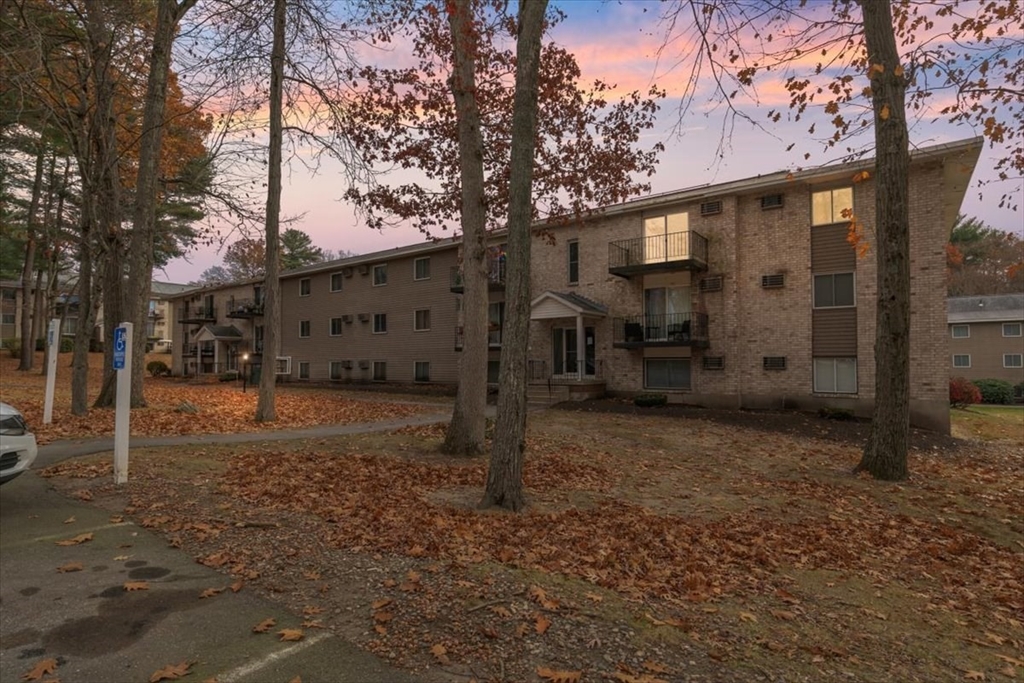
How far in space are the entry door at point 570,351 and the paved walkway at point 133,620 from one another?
59.5 feet

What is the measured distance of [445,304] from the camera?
26.1m

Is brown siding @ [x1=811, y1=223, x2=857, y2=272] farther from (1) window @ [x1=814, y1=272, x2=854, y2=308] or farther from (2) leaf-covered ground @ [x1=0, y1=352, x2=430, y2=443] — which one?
(2) leaf-covered ground @ [x1=0, y1=352, x2=430, y2=443]

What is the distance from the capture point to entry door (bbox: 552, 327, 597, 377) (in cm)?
2197

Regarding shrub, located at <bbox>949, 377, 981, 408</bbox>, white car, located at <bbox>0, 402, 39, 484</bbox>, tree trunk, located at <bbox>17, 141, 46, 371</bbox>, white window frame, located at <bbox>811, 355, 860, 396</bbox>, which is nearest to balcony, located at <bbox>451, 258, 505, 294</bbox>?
white window frame, located at <bbox>811, 355, 860, 396</bbox>

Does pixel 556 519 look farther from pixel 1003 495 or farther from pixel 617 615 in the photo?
pixel 1003 495

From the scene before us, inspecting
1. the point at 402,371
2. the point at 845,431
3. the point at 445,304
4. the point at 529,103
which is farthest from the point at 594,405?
the point at 529,103

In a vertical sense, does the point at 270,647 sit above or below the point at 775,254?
below

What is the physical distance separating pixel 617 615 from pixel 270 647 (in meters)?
2.25

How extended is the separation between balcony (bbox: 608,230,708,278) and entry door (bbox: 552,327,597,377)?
303 cm

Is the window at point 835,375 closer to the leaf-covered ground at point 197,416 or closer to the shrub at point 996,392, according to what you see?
the leaf-covered ground at point 197,416

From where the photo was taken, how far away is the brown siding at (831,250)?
16969mm

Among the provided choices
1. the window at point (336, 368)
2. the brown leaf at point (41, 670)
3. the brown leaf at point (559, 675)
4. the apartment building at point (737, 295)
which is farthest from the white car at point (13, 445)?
the window at point (336, 368)

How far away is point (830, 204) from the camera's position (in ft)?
56.9

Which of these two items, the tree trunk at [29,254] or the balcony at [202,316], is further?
the balcony at [202,316]
